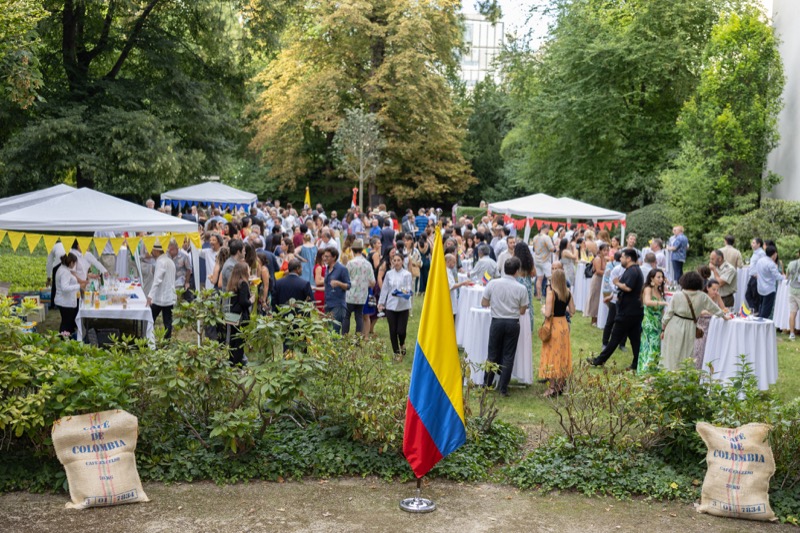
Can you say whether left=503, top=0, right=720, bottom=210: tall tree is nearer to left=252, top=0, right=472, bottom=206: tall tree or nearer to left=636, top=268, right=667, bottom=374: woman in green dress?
left=252, top=0, right=472, bottom=206: tall tree

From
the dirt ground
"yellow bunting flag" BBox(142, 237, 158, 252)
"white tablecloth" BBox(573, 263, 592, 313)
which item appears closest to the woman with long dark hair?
"yellow bunting flag" BBox(142, 237, 158, 252)

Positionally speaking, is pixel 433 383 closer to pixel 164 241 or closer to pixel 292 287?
pixel 292 287

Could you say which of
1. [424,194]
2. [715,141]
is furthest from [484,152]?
[715,141]

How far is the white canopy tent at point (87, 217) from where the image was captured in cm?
1043

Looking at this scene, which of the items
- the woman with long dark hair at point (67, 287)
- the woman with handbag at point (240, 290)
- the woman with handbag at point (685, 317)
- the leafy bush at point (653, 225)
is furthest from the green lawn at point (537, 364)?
the leafy bush at point (653, 225)

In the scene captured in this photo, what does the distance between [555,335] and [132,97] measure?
1560cm

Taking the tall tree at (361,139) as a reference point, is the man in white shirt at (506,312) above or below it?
below

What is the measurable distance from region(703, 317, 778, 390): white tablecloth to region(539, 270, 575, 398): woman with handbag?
1995 mm

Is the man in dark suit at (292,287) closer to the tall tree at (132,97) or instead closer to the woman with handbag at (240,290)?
the woman with handbag at (240,290)

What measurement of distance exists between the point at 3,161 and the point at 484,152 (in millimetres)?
30326

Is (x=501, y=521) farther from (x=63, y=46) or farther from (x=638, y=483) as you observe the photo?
(x=63, y=46)

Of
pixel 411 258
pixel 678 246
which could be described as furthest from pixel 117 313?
pixel 678 246

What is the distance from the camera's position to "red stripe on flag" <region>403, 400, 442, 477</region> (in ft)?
20.9

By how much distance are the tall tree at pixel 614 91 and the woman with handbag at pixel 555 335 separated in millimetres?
21656
